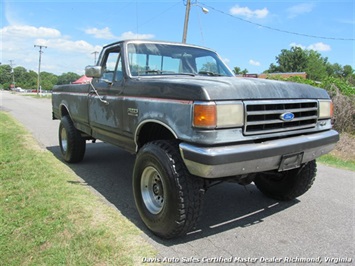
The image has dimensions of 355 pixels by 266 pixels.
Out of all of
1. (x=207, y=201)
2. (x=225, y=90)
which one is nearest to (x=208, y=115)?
(x=225, y=90)

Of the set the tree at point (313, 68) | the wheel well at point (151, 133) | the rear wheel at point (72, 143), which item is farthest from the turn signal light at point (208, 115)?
the tree at point (313, 68)

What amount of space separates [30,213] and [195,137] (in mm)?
2329

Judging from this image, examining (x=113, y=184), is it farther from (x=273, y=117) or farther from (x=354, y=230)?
(x=354, y=230)

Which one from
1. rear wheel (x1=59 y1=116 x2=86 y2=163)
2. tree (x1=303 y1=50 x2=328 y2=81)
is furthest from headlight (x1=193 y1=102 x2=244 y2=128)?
tree (x1=303 y1=50 x2=328 y2=81)

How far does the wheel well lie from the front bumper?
0.82m

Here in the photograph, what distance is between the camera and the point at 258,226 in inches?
141

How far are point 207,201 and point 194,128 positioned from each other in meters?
1.81

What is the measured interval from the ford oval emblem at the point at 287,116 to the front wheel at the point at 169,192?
990 millimetres

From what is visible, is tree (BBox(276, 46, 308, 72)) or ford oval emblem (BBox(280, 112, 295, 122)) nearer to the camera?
ford oval emblem (BBox(280, 112, 295, 122))

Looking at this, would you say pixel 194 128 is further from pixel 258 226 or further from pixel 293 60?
pixel 293 60

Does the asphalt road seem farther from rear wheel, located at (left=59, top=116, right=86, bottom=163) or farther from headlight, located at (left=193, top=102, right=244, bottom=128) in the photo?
headlight, located at (left=193, top=102, right=244, bottom=128)

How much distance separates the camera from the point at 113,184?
506 centimetres

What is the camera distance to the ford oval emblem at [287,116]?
3122mm

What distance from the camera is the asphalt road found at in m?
2.98
